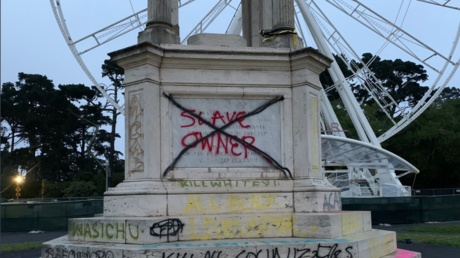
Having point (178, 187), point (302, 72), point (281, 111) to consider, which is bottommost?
point (178, 187)


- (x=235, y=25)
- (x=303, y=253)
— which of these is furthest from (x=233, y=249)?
(x=235, y=25)

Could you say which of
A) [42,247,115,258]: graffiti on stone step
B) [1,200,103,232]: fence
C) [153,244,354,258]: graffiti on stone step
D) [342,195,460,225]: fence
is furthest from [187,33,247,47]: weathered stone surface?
[1,200,103,232]: fence

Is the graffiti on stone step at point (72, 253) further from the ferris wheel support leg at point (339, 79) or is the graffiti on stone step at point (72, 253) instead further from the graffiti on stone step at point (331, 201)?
the ferris wheel support leg at point (339, 79)

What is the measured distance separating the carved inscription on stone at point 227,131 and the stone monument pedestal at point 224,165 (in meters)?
0.02

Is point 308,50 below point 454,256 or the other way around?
the other way around

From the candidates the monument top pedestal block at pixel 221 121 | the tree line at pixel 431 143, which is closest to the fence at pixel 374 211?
the monument top pedestal block at pixel 221 121

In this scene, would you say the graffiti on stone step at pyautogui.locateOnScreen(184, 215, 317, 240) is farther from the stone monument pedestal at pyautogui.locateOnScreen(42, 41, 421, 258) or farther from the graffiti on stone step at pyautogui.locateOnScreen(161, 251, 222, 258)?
the graffiti on stone step at pyautogui.locateOnScreen(161, 251, 222, 258)

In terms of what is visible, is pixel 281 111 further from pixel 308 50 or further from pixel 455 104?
pixel 455 104

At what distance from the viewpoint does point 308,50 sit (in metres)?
7.55

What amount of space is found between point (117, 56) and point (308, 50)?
311 cm

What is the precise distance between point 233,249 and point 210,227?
68cm

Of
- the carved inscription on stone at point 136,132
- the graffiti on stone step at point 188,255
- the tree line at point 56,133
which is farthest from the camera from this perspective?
the tree line at point 56,133

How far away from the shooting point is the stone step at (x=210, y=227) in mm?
6402

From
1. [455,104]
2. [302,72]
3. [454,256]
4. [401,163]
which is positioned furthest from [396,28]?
[455,104]
